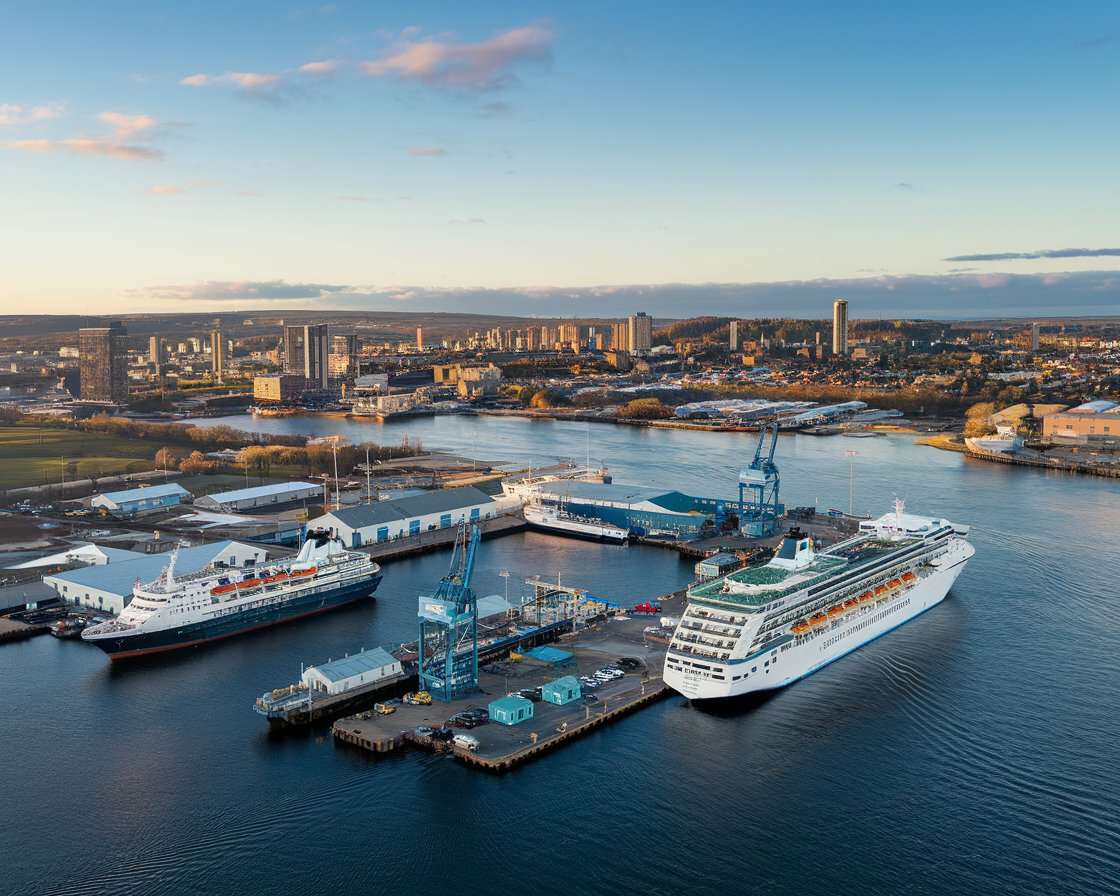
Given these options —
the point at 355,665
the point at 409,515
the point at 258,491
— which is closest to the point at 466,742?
the point at 355,665

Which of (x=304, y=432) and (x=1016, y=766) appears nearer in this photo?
(x=1016, y=766)

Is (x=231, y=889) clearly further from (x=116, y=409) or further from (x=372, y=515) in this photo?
(x=116, y=409)

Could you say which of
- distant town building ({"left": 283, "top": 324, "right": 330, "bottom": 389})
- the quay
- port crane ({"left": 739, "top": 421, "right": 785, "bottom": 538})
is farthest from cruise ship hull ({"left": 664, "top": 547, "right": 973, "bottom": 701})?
distant town building ({"left": 283, "top": 324, "right": 330, "bottom": 389})

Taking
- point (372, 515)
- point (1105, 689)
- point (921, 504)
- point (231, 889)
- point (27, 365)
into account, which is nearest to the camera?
point (231, 889)

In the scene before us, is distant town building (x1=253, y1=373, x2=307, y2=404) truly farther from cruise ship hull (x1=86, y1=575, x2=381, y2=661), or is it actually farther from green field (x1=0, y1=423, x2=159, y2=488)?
cruise ship hull (x1=86, y1=575, x2=381, y2=661)

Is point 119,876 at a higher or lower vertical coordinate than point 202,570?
lower

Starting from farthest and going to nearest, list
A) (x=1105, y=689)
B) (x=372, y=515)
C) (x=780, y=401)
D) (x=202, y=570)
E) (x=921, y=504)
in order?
(x=780, y=401) → (x=921, y=504) → (x=372, y=515) → (x=202, y=570) → (x=1105, y=689)

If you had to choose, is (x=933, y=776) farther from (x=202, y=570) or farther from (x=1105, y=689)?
(x=202, y=570)

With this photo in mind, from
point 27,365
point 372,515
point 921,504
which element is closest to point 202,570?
point 372,515
